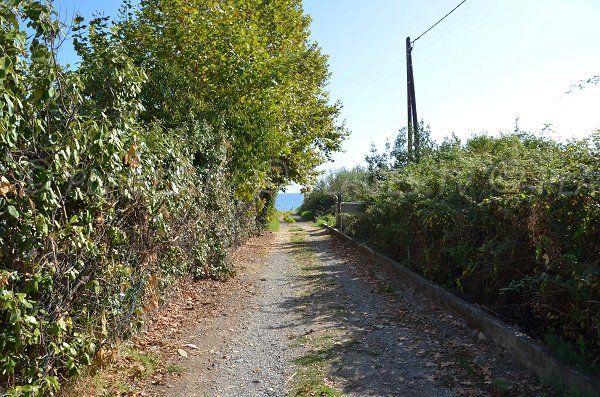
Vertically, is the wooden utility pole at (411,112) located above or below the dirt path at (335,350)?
above

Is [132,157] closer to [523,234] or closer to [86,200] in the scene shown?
[86,200]

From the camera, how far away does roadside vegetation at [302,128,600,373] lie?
4.39 m

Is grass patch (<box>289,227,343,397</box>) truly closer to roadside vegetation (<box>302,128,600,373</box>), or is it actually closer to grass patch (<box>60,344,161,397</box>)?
grass patch (<box>60,344,161,397</box>)

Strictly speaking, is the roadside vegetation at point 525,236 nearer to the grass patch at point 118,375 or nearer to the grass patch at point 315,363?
the grass patch at point 315,363

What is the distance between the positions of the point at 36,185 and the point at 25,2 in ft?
4.46

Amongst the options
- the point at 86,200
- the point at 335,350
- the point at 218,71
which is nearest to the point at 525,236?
the point at 335,350

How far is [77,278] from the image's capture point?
417 cm

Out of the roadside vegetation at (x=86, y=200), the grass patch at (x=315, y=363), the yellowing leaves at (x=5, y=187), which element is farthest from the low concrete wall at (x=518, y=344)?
the yellowing leaves at (x=5, y=187)

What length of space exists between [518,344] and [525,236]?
1221 mm

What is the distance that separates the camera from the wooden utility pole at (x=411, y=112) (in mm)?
16125

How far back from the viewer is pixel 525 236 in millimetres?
5496

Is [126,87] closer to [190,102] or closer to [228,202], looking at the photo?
[190,102]

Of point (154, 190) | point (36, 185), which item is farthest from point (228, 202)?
point (36, 185)

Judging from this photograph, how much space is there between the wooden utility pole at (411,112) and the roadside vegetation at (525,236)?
20.2 ft
